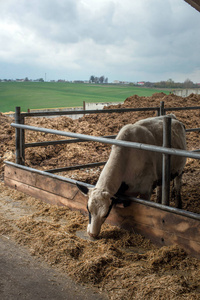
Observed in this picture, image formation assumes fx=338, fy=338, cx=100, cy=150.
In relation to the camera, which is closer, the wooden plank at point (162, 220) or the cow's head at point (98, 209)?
the wooden plank at point (162, 220)

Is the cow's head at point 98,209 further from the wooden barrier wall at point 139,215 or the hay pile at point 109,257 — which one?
the wooden barrier wall at point 139,215

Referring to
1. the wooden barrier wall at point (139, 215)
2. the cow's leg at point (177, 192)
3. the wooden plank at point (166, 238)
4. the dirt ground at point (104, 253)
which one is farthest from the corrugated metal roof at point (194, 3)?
the wooden plank at point (166, 238)

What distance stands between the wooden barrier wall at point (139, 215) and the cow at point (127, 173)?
0.29m

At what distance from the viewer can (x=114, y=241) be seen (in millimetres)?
3443

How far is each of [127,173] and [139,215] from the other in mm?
540

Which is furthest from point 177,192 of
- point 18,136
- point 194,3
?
point 194,3

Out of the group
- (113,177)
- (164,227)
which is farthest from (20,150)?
(164,227)

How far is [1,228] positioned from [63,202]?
0.85 meters

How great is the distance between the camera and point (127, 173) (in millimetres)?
3820

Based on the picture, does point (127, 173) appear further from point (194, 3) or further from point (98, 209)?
point (194, 3)

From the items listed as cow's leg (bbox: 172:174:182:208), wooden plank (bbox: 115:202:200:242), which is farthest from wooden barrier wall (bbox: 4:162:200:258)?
cow's leg (bbox: 172:174:182:208)

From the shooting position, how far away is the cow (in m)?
3.39

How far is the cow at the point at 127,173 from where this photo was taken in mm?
3395

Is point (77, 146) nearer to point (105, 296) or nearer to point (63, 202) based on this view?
Result: point (63, 202)
